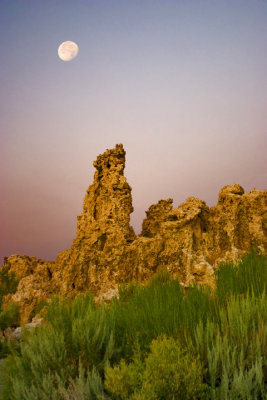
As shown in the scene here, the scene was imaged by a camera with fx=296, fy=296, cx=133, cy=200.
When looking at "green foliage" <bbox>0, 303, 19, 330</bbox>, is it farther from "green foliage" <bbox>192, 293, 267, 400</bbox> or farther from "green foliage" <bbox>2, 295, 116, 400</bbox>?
"green foliage" <bbox>192, 293, 267, 400</bbox>

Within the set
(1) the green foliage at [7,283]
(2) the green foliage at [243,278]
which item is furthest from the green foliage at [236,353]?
(1) the green foliage at [7,283]

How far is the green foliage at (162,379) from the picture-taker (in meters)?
2.94

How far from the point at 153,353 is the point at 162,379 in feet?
0.85

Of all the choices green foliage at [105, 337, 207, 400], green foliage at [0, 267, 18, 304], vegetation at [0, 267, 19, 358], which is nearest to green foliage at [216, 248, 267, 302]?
green foliage at [105, 337, 207, 400]

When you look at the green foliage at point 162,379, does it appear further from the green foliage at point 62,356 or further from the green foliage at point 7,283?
the green foliage at point 7,283

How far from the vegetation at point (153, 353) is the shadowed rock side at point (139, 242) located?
427 cm

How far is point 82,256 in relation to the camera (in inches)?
394

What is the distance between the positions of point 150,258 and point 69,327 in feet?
17.1

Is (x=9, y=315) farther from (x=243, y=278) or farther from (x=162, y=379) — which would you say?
(x=162, y=379)

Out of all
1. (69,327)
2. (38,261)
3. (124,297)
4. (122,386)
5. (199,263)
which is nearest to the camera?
(122,386)

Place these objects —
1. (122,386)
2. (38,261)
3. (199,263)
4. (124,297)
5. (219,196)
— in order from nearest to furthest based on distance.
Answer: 1. (122,386)
2. (124,297)
3. (199,263)
4. (219,196)
5. (38,261)

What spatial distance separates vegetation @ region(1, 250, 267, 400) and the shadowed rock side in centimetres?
427

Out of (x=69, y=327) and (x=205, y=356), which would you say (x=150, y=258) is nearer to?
(x=69, y=327)

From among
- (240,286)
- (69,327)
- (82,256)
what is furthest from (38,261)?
(240,286)
